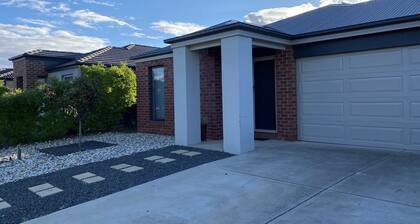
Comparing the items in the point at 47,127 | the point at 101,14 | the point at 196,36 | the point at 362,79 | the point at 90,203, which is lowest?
the point at 90,203

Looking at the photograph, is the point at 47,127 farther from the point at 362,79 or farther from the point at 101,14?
the point at 362,79

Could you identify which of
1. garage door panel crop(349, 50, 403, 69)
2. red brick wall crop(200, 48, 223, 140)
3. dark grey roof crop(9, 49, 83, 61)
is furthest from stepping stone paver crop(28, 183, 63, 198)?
dark grey roof crop(9, 49, 83, 61)

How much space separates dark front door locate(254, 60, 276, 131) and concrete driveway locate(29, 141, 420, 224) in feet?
10.4

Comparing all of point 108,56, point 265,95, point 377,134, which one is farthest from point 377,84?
point 108,56

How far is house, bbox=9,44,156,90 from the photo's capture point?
55.1 ft

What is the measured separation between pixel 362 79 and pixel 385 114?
94cm

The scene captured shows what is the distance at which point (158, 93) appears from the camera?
12.3m

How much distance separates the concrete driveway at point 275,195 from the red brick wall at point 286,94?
255cm

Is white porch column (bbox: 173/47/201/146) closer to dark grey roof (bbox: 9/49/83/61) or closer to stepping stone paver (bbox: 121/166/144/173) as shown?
stepping stone paver (bbox: 121/166/144/173)

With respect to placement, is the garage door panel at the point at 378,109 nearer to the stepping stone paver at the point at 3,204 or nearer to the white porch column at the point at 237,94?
the white porch column at the point at 237,94

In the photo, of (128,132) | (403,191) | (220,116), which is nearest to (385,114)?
(403,191)

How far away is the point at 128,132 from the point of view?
13203 mm

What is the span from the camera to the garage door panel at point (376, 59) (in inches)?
299

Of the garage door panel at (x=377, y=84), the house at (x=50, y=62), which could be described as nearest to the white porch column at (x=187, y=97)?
the garage door panel at (x=377, y=84)
